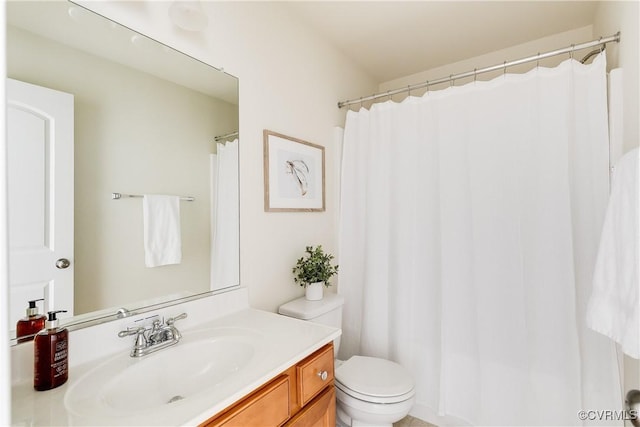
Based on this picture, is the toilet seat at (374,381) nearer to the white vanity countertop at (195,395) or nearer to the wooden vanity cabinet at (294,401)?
the wooden vanity cabinet at (294,401)

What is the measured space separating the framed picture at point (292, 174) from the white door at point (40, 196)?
0.85m

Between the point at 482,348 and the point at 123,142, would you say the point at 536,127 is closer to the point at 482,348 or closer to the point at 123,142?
the point at 482,348

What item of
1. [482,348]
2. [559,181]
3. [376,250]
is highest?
[559,181]

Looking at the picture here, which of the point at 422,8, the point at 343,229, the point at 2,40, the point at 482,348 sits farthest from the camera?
the point at 343,229

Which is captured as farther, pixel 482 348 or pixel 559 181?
pixel 482 348

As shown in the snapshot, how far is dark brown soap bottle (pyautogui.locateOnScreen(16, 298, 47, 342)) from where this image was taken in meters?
0.83

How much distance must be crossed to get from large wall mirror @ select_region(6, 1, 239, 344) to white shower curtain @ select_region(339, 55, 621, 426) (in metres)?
1.06

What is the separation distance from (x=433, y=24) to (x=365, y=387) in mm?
2206

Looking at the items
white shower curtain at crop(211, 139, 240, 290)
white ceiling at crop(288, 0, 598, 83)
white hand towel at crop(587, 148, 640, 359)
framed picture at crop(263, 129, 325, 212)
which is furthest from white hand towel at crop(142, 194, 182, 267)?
white hand towel at crop(587, 148, 640, 359)

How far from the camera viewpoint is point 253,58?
1.55m

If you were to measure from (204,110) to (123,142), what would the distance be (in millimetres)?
383

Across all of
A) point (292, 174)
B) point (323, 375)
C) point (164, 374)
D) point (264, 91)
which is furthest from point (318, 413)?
point (264, 91)

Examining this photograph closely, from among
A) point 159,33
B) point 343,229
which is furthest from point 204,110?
point 343,229

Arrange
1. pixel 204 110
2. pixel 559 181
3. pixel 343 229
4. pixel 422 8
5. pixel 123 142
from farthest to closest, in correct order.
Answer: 1. pixel 343 229
2. pixel 422 8
3. pixel 559 181
4. pixel 204 110
5. pixel 123 142
